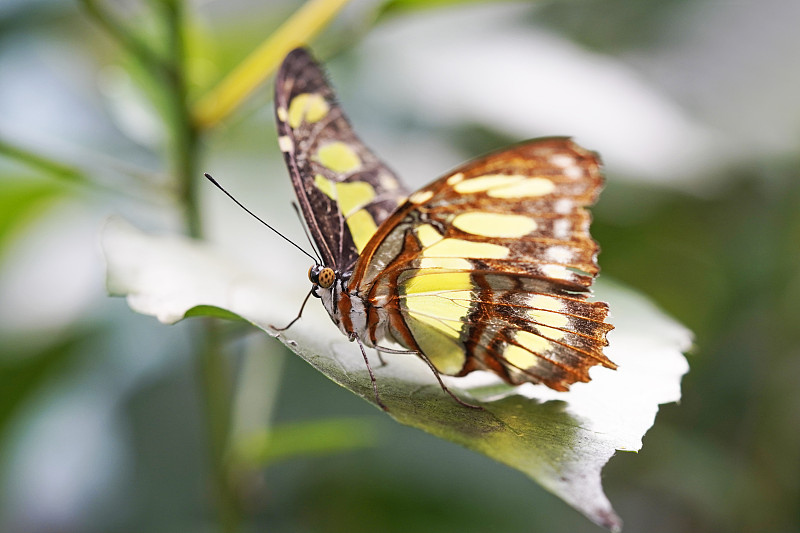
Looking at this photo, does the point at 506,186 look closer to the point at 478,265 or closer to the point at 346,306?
the point at 478,265

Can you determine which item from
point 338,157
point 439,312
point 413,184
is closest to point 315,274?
point 439,312

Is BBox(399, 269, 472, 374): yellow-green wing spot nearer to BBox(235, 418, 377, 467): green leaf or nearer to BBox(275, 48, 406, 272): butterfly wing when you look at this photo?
BBox(275, 48, 406, 272): butterfly wing

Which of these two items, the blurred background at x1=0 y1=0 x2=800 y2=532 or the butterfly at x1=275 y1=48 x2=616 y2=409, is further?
the blurred background at x1=0 y1=0 x2=800 y2=532

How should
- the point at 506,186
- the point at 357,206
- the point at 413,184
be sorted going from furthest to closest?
the point at 413,184, the point at 357,206, the point at 506,186

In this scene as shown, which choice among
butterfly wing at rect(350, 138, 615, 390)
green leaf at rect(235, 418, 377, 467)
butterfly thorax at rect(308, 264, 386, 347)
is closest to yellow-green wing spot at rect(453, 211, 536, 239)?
butterfly wing at rect(350, 138, 615, 390)

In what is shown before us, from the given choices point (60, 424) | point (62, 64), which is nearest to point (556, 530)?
point (60, 424)

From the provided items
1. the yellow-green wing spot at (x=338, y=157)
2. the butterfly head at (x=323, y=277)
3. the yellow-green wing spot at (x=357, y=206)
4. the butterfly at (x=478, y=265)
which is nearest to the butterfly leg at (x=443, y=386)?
the butterfly at (x=478, y=265)
